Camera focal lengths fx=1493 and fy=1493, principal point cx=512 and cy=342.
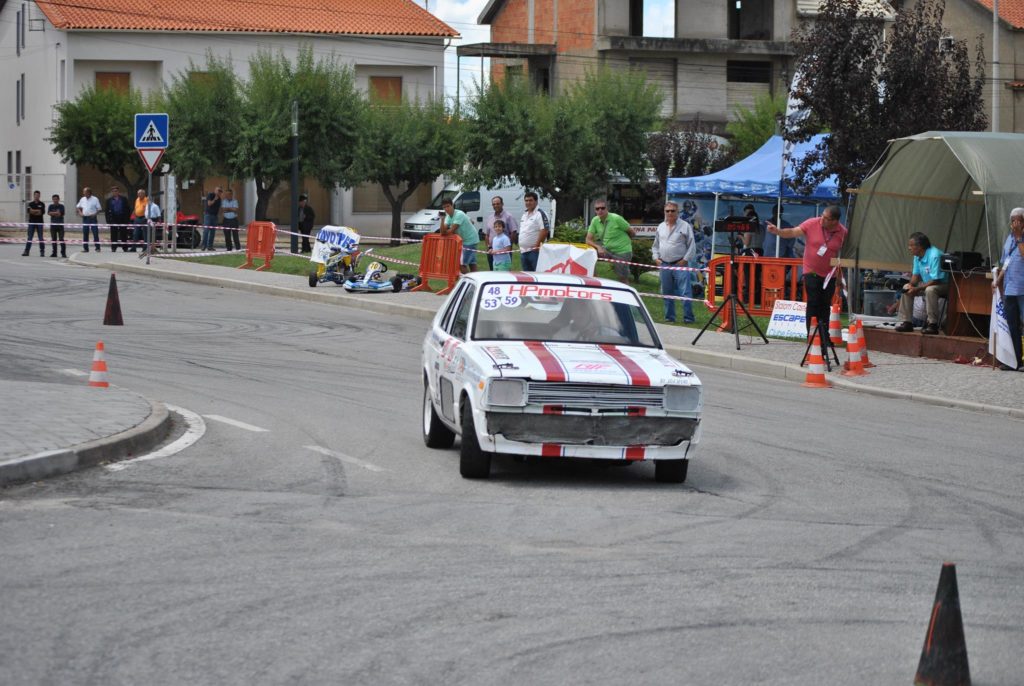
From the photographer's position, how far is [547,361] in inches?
403

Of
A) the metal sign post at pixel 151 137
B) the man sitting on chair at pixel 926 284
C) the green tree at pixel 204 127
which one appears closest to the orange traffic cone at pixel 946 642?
the man sitting on chair at pixel 926 284

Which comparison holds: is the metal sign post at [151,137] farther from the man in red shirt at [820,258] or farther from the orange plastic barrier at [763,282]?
the man in red shirt at [820,258]

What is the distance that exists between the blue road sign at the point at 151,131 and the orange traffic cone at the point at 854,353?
748 inches

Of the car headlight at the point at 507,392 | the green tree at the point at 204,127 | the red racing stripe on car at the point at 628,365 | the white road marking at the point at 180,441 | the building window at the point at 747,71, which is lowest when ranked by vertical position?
the white road marking at the point at 180,441

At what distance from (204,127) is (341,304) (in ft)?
78.4

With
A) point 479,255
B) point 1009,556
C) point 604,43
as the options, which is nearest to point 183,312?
point 479,255

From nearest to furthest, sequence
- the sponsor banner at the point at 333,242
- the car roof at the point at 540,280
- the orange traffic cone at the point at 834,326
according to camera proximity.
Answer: the car roof at the point at 540,280
the orange traffic cone at the point at 834,326
the sponsor banner at the point at 333,242

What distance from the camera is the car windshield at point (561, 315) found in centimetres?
1107

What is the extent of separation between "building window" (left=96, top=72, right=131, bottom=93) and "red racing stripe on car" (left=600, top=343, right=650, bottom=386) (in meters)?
52.6

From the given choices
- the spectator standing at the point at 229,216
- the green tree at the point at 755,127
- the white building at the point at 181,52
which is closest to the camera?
the spectator standing at the point at 229,216

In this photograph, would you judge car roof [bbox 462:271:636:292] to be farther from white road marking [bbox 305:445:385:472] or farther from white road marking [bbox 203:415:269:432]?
white road marking [bbox 203:415:269:432]

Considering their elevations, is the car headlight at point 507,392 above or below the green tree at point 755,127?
below

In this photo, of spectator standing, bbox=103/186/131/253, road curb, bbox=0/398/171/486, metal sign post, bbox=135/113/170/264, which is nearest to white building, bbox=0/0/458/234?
spectator standing, bbox=103/186/131/253

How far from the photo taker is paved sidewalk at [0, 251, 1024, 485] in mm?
10367
